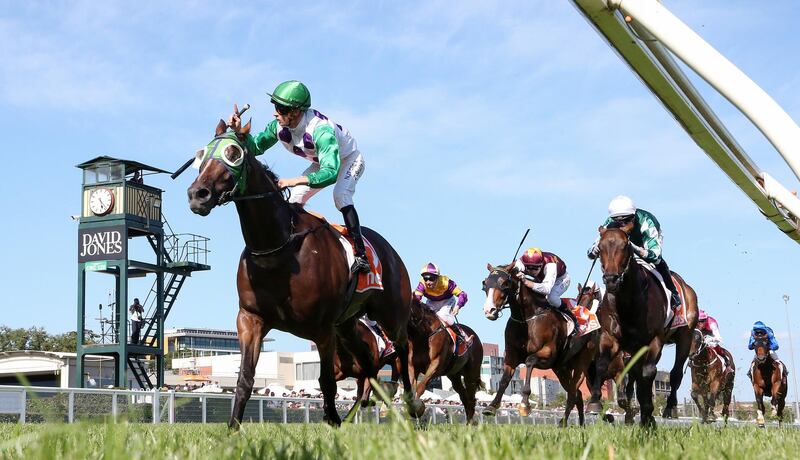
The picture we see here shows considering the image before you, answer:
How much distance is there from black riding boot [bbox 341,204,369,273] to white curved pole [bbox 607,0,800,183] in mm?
3588

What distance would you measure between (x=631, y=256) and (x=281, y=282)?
4.02 meters

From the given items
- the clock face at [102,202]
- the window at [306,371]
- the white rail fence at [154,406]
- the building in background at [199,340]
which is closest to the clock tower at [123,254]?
the clock face at [102,202]

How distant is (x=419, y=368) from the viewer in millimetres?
15211

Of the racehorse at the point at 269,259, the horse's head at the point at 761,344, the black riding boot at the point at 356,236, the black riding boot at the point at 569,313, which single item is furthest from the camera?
the horse's head at the point at 761,344

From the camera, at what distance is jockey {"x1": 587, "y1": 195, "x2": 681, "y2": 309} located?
31.2ft

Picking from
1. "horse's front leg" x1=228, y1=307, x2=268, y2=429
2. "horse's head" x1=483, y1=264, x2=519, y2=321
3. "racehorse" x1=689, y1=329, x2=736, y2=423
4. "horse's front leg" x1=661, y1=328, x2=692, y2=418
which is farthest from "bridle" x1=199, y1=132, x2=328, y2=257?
"racehorse" x1=689, y1=329, x2=736, y2=423

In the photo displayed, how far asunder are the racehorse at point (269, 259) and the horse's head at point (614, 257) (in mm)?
2781

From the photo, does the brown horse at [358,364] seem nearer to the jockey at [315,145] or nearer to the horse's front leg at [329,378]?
the jockey at [315,145]

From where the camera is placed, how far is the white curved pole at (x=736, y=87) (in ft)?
15.6

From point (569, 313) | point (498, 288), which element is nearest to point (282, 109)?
point (498, 288)

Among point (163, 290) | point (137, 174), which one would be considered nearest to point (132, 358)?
point (163, 290)

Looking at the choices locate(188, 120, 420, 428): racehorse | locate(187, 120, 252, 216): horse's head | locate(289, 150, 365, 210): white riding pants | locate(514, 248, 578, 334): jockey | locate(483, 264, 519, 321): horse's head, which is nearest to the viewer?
locate(187, 120, 252, 216): horse's head

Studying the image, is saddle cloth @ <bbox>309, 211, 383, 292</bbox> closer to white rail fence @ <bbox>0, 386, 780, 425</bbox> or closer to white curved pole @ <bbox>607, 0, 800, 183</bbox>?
white curved pole @ <bbox>607, 0, 800, 183</bbox>

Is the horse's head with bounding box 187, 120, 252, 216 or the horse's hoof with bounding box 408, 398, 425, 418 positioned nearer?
the horse's head with bounding box 187, 120, 252, 216
